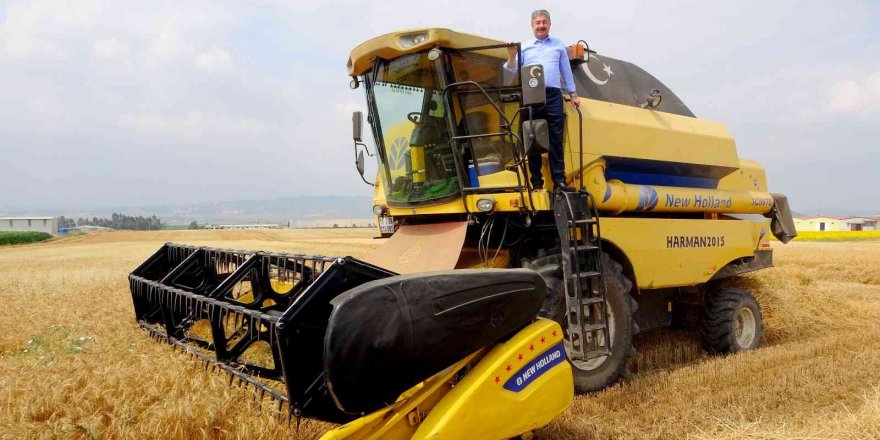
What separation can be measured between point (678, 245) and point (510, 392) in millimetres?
3187

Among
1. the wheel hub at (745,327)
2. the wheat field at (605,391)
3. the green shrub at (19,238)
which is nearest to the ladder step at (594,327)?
the wheat field at (605,391)

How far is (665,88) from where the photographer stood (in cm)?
631

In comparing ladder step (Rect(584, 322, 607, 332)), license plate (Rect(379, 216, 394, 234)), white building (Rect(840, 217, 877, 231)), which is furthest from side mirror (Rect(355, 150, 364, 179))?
white building (Rect(840, 217, 877, 231))

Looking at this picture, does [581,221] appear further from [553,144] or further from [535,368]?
[535,368]

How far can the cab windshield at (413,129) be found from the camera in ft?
15.1

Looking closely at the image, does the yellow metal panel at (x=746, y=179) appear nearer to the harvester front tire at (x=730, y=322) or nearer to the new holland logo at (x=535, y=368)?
the harvester front tire at (x=730, y=322)

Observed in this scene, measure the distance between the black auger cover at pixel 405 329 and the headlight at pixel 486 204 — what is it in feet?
5.49

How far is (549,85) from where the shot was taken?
171 inches

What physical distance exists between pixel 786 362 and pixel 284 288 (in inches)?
157

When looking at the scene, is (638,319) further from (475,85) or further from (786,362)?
(475,85)

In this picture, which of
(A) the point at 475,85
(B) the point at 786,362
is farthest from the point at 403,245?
(B) the point at 786,362

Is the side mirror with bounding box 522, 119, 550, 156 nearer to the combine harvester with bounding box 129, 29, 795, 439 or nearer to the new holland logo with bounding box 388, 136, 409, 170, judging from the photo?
the combine harvester with bounding box 129, 29, 795, 439

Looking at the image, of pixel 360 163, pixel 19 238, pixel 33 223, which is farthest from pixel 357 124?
pixel 33 223

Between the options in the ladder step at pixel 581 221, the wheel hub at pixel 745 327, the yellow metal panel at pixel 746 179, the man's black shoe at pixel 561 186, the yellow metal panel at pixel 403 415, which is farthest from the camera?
the yellow metal panel at pixel 746 179
